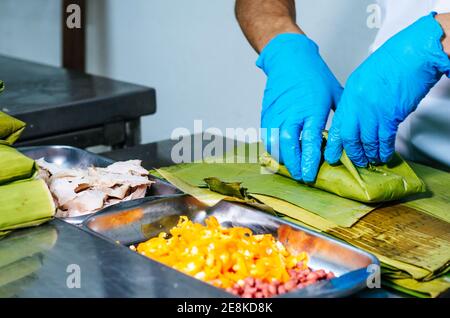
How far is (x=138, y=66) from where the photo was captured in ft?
12.8

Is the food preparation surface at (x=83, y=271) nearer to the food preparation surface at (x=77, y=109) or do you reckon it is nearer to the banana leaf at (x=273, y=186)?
the banana leaf at (x=273, y=186)

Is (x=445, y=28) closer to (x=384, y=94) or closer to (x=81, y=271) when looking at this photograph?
(x=384, y=94)

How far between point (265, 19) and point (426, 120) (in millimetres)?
571

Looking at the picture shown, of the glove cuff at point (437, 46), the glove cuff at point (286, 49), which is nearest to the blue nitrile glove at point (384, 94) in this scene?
the glove cuff at point (437, 46)

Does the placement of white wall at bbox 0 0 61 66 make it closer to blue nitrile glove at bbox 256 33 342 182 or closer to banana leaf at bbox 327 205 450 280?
blue nitrile glove at bbox 256 33 342 182

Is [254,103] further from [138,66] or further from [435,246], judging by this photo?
[435,246]

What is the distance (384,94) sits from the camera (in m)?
1.57

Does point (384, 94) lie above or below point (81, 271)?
above

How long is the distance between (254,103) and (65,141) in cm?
109

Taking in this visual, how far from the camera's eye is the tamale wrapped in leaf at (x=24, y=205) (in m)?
1.29

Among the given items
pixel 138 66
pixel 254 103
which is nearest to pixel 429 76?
pixel 254 103

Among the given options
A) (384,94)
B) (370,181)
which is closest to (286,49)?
(384,94)

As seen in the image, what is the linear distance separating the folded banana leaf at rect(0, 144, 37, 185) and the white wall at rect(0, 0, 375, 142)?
1.67m

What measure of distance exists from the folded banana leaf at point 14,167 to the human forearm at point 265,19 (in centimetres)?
90
